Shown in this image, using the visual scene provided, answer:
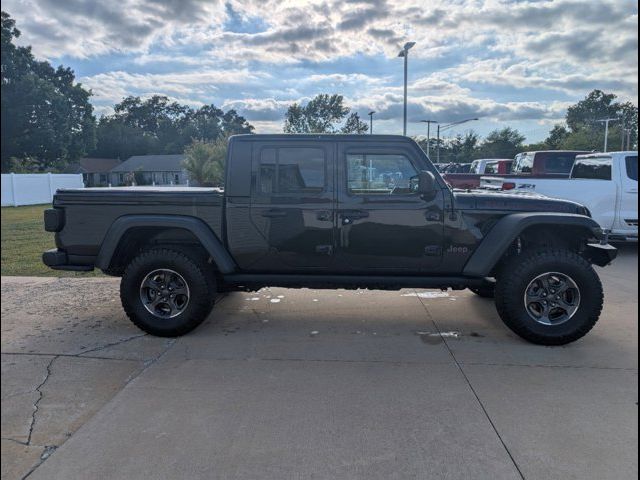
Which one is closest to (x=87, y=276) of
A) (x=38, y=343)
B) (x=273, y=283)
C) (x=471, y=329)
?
(x=38, y=343)

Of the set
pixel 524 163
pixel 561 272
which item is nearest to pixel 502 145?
Result: pixel 524 163

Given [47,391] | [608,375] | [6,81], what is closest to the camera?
[6,81]

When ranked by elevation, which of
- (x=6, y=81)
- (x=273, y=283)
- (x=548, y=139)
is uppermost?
(x=548, y=139)

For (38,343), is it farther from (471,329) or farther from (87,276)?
(471,329)

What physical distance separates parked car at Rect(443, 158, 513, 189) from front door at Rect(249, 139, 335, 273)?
295 inches

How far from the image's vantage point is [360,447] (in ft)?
8.46

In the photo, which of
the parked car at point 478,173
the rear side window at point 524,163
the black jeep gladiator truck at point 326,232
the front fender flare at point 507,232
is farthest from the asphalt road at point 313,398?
the rear side window at point 524,163

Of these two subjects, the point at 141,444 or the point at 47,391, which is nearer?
the point at 141,444

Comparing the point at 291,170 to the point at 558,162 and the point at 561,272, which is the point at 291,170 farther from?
the point at 558,162

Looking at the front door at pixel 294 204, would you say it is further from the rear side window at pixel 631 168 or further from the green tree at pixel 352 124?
the green tree at pixel 352 124

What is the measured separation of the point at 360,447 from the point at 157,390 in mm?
1536

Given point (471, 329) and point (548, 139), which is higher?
point (548, 139)

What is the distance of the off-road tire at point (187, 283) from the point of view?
14.1 ft

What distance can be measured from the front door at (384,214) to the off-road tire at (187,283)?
4.25 feet
